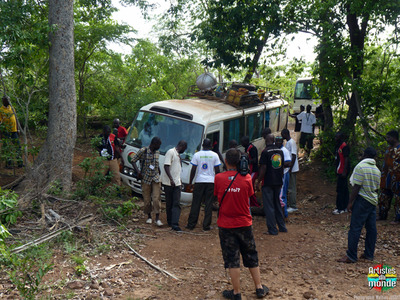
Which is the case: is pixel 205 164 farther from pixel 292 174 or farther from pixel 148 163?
pixel 292 174

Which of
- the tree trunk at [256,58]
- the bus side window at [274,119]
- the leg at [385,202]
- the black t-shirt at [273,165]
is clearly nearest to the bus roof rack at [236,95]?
the bus side window at [274,119]

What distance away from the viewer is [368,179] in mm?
6203

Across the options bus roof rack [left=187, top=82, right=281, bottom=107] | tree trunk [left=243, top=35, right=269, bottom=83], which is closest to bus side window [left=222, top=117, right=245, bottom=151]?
bus roof rack [left=187, top=82, right=281, bottom=107]

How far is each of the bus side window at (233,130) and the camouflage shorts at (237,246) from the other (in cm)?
494

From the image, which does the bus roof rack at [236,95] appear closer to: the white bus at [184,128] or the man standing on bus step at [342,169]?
the white bus at [184,128]

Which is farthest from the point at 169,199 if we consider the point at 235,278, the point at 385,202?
the point at 385,202

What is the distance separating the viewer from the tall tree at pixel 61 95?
916 centimetres

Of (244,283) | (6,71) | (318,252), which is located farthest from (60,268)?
(6,71)

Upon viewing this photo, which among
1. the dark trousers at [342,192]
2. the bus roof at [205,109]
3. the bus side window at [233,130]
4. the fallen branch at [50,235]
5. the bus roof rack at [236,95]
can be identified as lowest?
the fallen branch at [50,235]

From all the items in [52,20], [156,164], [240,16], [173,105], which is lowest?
[156,164]

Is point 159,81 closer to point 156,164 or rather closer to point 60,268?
point 156,164

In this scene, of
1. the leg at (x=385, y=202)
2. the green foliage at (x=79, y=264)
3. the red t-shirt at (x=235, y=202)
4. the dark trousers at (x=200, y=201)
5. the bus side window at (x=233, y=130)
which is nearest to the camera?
the red t-shirt at (x=235, y=202)

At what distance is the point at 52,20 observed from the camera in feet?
30.0

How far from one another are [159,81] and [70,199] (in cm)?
1244
